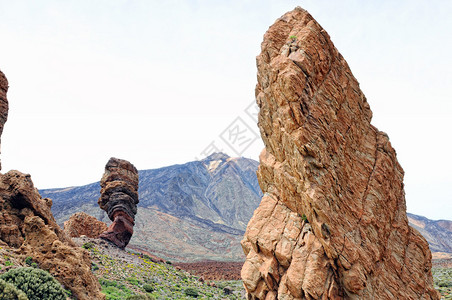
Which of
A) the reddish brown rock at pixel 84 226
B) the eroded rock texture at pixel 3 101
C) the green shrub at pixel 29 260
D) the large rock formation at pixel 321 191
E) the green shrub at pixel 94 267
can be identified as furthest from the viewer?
the reddish brown rock at pixel 84 226

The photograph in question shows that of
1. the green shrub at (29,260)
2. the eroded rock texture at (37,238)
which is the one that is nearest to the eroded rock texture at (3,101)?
the eroded rock texture at (37,238)

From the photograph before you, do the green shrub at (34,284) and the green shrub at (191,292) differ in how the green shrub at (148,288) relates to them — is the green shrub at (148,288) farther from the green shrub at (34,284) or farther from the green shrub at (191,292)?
the green shrub at (34,284)

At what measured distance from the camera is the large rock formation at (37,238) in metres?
17.1

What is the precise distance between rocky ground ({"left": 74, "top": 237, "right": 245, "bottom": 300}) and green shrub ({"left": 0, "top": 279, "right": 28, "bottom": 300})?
11.1m

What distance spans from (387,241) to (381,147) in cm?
441

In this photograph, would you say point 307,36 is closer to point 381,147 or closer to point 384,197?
point 381,147

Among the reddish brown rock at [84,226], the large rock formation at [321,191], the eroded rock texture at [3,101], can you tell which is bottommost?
the reddish brown rock at [84,226]

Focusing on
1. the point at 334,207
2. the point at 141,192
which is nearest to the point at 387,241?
the point at 334,207

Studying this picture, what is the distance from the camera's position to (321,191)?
1273 cm

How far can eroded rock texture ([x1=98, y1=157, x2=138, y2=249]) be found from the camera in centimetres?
4078

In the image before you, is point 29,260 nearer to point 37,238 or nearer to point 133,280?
point 37,238

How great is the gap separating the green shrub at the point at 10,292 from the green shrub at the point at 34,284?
1.09 meters

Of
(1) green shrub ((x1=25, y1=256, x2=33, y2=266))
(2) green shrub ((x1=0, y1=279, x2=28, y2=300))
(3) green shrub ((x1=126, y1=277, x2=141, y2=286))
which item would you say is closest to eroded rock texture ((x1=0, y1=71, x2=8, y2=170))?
(1) green shrub ((x1=25, y1=256, x2=33, y2=266))

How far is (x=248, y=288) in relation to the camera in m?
13.5
